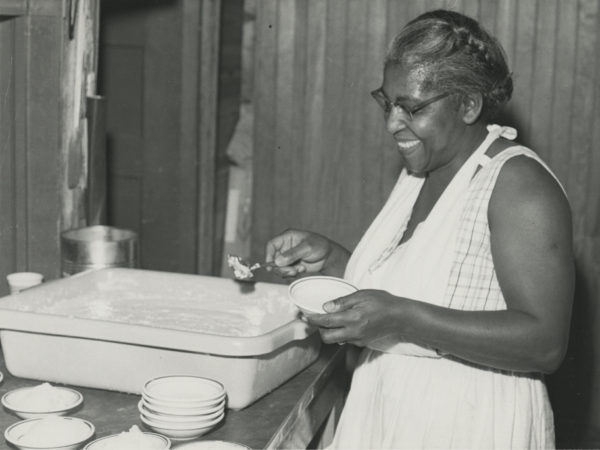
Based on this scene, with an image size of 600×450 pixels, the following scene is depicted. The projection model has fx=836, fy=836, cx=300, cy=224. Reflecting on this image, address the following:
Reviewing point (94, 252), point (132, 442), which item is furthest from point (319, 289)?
point (94, 252)

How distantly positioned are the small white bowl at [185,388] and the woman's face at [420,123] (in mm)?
770

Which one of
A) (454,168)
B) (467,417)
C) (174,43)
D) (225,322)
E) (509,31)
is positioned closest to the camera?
(467,417)

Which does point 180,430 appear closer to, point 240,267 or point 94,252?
point 240,267

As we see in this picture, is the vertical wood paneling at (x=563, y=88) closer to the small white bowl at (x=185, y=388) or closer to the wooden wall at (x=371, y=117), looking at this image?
the wooden wall at (x=371, y=117)

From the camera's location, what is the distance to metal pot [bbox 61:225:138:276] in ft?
9.93

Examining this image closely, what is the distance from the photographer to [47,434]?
187cm

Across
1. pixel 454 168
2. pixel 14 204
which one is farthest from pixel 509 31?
pixel 14 204

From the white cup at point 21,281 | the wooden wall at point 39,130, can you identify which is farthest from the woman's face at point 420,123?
the wooden wall at point 39,130

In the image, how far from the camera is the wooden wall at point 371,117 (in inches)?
146

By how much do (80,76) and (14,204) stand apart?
57cm

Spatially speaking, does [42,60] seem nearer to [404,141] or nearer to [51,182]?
[51,182]

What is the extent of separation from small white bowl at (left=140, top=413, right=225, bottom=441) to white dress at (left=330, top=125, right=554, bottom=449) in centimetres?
50

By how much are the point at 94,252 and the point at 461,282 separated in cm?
149

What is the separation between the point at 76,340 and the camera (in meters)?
2.17
